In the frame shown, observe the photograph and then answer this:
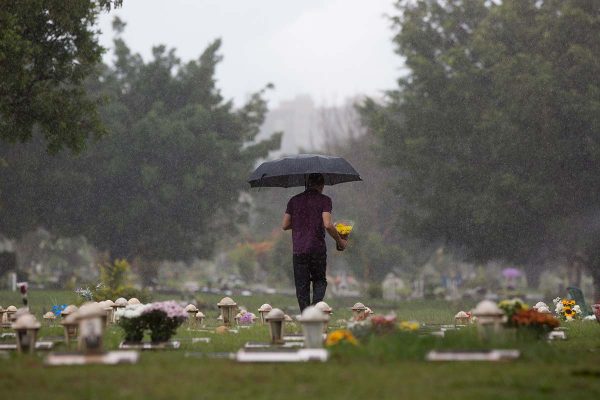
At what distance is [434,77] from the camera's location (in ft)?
135

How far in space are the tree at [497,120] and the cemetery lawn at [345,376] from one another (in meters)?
25.5

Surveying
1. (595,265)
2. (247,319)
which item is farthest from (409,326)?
(595,265)

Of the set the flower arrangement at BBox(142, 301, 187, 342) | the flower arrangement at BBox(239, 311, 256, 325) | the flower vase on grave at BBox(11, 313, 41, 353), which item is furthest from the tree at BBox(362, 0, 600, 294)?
the flower vase on grave at BBox(11, 313, 41, 353)

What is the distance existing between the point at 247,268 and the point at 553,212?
3362 cm

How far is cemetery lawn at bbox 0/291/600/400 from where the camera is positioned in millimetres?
7738

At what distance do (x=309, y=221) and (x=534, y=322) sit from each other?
3.46m

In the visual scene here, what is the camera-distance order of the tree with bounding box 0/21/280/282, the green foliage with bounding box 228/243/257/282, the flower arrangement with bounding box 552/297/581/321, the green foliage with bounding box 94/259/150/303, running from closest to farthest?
the flower arrangement with bounding box 552/297/581/321 < the green foliage with bounding box 94/259/150/303 < the tree with bounding box 0/21/280/282 < the green foliage with bounding box 228/243/257/282

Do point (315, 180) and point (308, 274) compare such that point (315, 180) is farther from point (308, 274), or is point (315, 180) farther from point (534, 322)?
point (534, 322)

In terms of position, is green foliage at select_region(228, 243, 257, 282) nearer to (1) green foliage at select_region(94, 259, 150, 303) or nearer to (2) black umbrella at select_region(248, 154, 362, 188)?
(1) green foliage at select_region(94, 259, 150, 303)

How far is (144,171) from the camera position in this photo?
45406 millimetres

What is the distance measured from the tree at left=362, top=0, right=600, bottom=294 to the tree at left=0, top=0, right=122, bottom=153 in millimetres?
17960

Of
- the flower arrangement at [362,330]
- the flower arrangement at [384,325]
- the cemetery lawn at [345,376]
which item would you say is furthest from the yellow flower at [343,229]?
the cemetery lawn at [345,376]

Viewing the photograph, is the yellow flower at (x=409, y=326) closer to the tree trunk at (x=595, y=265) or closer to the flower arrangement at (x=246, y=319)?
the flower arrangement at (x=246, y=319)

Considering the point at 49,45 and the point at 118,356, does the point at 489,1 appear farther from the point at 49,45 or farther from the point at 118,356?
the point at 118,356
